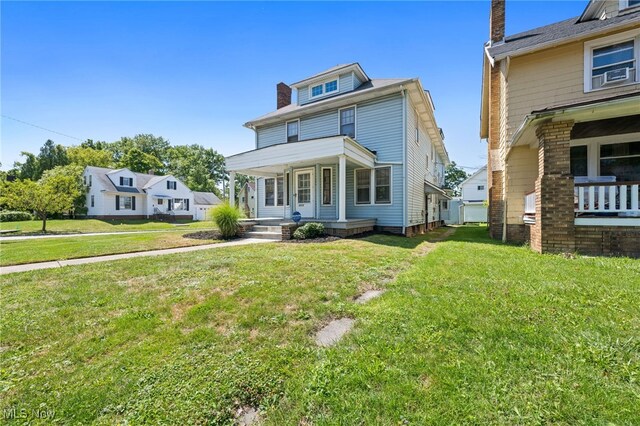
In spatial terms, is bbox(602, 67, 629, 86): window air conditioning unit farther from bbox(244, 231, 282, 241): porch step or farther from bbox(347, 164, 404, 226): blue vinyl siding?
bbox(244, 231, 282, 241): porch step

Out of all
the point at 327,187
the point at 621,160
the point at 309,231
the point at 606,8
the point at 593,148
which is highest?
the point at 606,8

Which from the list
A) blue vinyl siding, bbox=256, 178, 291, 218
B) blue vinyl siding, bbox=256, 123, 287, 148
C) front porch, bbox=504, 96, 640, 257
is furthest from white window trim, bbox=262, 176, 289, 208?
front porch, bbox=504, 96, 640, 257

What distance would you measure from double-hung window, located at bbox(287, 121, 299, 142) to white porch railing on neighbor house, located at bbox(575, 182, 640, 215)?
1116cm

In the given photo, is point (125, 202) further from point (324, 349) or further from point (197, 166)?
point (324, 349)

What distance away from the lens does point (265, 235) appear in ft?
33.3

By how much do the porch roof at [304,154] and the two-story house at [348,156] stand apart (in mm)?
36

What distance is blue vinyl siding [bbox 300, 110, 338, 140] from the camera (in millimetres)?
12719

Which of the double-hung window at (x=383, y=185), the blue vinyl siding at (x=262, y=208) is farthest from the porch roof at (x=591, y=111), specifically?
the blue vinyl siding at (x=262, y=208)

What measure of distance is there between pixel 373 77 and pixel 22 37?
1421 centimetres

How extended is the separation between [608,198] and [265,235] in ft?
32.2

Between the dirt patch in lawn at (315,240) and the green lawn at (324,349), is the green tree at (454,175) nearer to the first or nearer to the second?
the dirt patch in lawn at (315,240)

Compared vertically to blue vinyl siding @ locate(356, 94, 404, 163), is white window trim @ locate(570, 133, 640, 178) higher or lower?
lower

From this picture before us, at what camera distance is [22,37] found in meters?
9.20

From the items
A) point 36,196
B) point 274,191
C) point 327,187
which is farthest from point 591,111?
point 36,196
